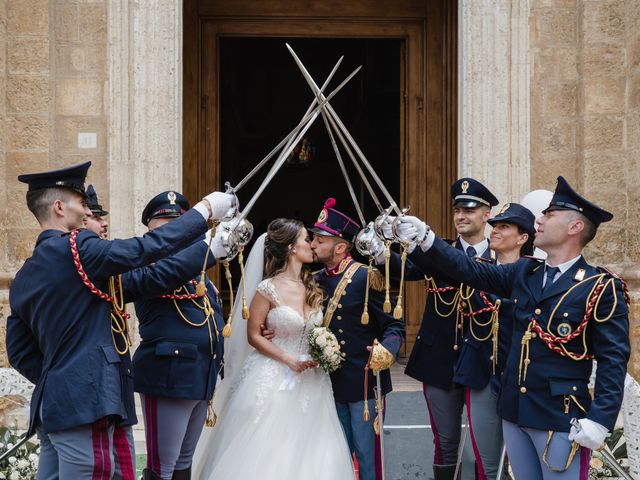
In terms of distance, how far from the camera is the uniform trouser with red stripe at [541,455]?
12.5 ft

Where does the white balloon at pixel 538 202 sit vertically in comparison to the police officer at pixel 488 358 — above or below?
above

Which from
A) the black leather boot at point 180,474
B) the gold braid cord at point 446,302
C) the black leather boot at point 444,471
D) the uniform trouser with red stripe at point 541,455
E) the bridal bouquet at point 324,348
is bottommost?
the black leather boot at point 444,471

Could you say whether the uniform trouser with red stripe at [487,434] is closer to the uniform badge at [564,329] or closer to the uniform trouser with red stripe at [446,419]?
the uniform trouser with red stripe at [446,419]

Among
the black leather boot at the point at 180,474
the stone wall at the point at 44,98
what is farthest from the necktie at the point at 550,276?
the stone wall at the point at 44,98

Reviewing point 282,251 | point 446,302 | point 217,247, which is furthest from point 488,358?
point 217,247

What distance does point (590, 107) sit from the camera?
23.9ft

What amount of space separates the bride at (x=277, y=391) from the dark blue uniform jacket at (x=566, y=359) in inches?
45.7

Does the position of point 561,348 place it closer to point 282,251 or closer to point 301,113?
point 282,251

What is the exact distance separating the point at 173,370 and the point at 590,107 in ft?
14.1

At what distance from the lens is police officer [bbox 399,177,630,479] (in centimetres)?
375

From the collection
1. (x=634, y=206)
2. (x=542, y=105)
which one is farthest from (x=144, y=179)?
(x=634, y=206)

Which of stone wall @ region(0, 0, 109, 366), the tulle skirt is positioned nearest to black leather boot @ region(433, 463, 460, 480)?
the tulle skirt

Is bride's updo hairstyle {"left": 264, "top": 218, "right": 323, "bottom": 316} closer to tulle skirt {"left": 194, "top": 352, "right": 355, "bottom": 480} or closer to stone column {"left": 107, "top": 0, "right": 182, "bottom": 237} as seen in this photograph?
A: tulle skirt {"left": 194, "top": 352, "right": 355, "bottom": 480}

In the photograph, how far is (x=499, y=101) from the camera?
23.9ft
